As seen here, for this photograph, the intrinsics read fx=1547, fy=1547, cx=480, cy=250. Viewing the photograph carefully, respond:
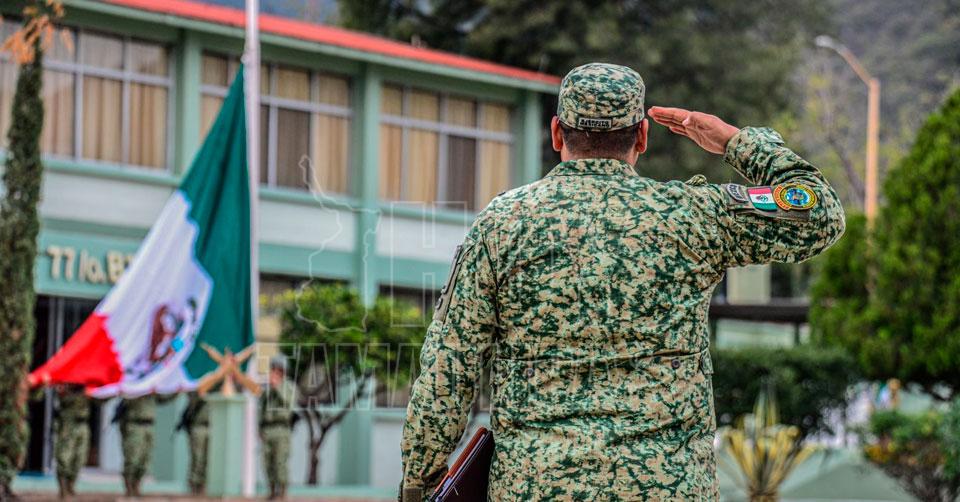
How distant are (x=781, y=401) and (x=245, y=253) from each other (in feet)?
24.7

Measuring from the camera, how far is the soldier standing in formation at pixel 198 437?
16312 mm

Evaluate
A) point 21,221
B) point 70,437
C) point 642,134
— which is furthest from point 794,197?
point 21,221

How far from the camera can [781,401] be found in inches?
792

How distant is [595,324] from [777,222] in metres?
0.48

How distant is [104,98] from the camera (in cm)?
2159

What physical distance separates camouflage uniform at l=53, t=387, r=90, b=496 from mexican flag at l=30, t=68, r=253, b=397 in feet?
0.82

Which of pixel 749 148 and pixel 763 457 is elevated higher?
pixel 749 148

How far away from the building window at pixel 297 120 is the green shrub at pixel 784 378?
7.07m

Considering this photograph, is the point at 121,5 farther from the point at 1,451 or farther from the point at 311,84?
the point at 1,451

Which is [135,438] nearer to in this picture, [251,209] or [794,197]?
[251,209]

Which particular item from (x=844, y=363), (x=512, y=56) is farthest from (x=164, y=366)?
(x=512, y=56)

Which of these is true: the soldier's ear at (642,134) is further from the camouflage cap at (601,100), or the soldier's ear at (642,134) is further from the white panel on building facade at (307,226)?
the white panel on building facade at (307,226)

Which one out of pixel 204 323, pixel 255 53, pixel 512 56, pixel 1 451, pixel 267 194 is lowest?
pixel 1 451

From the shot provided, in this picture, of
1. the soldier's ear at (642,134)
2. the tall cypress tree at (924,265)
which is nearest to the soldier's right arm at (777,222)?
the soldier's ear at (642,134)
